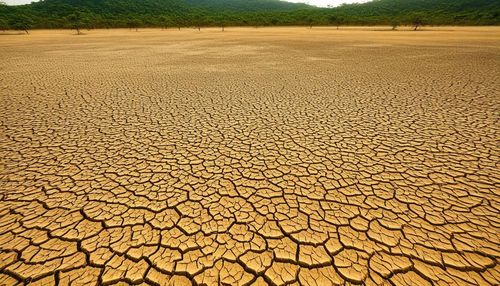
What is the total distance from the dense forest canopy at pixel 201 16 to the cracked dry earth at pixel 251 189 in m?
31.4

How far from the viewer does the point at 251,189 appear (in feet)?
6.90

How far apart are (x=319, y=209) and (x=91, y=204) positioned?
194 centimetres

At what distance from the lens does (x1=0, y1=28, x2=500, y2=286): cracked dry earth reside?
1.41m

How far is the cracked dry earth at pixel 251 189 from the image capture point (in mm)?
1406

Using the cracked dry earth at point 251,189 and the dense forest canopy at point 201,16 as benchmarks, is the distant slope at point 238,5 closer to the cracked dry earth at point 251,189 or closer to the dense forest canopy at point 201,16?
the dense forest canopy at point 201,16

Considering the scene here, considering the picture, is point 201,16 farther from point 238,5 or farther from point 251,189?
point 251,189

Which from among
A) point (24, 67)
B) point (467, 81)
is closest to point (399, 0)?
point (467, 81)

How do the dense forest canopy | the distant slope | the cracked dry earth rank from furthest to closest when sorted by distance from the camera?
the distant slope < the dense forest canopy < the cracked dry earth

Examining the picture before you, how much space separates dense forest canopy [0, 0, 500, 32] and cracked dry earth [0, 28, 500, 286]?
31373 millimetres

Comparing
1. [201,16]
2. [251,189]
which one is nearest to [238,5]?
[201,16]

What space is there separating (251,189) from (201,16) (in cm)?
5611

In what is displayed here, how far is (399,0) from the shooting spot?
6116 cm

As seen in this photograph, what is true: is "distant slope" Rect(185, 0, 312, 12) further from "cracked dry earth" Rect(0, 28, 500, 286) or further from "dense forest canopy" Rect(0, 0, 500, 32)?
"cracked dry earth" Rect(0, 28, 500, 286)

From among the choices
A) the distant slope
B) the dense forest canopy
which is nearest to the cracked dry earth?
the dense forest canopy
